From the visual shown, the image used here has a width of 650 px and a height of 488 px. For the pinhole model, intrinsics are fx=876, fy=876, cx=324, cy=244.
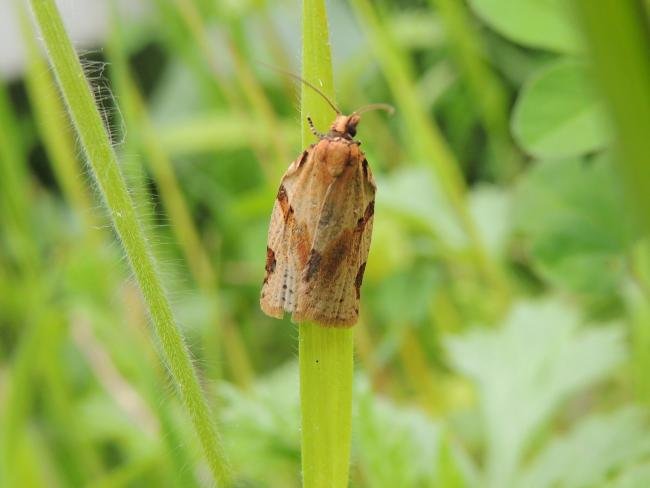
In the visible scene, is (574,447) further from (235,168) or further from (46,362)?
(235,168)

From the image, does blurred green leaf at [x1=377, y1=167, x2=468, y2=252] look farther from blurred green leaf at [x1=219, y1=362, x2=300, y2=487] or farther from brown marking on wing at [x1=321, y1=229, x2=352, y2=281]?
brown marking on wing at [x1=321, y1=229, x2=352, y2=281]

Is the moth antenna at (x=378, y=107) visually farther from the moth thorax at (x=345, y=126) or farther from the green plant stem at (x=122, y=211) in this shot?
the green plant stem at (x=122, y=211)

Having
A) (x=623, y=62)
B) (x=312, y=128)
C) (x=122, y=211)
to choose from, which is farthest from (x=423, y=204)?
(x=623, y=62)

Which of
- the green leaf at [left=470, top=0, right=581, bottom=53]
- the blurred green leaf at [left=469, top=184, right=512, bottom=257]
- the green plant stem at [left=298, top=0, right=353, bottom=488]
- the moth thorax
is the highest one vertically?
the blurred green leaf at [left=469, top=184, right=512, bottom=257]

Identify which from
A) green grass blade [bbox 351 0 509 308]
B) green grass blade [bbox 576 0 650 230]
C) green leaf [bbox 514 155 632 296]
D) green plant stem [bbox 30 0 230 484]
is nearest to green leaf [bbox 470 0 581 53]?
green leaf [bbox 514 155 632 296]

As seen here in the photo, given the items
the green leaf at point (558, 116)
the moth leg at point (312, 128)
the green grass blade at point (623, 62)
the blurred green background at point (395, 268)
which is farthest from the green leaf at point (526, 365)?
the green grass blade at point (623, 62)

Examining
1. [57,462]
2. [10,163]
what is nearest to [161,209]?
[10,163]
